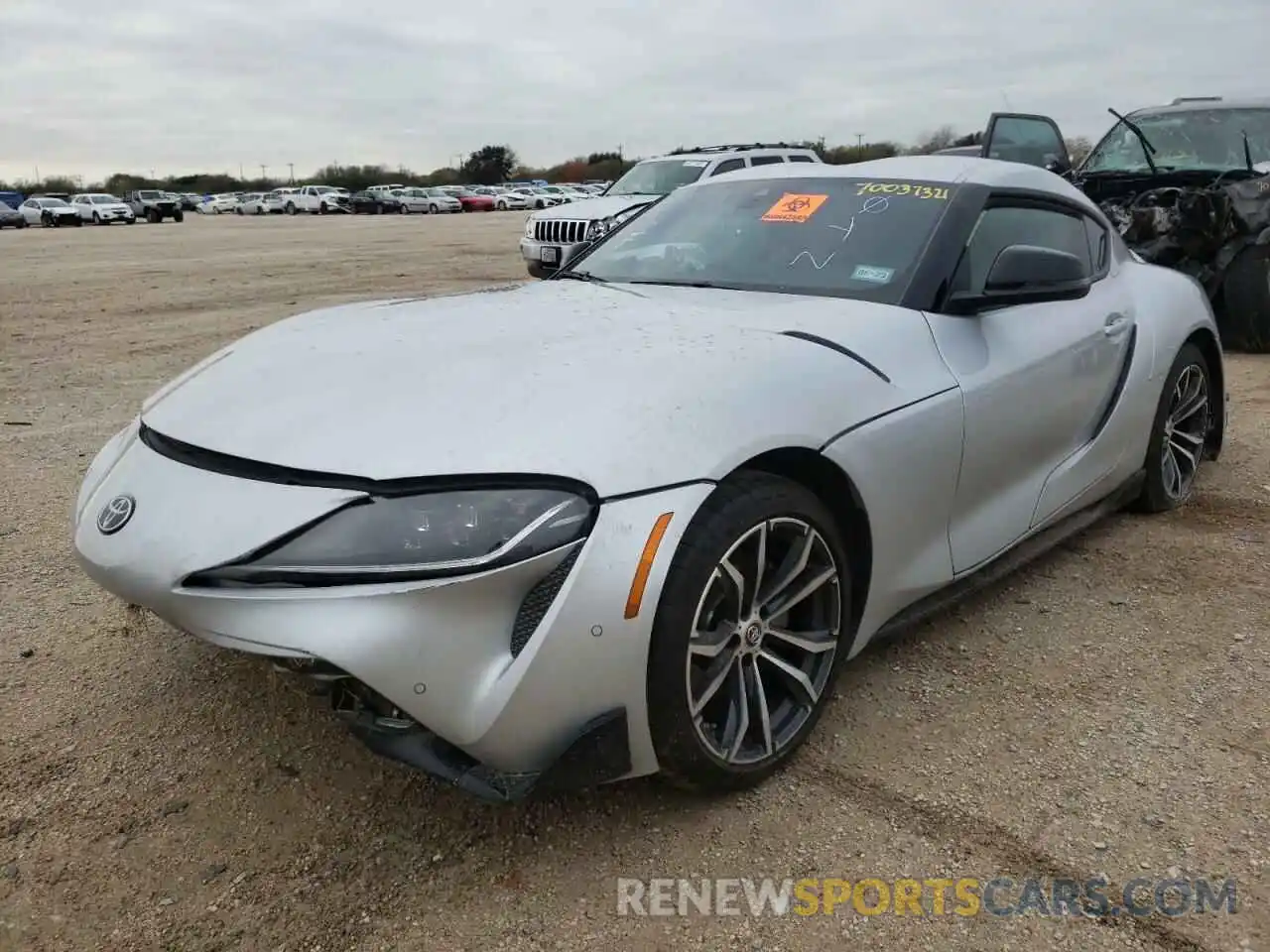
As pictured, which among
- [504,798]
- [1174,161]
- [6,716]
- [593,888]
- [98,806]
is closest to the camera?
[504,798]

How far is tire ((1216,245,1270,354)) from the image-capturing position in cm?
715

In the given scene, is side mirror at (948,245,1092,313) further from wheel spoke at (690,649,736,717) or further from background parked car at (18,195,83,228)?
background parked car at (18,195,83,228)

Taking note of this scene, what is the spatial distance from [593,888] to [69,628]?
2062mm

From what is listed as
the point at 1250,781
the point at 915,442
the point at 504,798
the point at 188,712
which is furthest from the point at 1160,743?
the point at 188,712

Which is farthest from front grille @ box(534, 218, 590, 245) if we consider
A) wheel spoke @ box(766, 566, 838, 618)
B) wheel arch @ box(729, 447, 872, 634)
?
wheel spoke @ box(766, 566, 838, 618)

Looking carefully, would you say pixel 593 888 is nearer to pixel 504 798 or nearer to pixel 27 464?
pixel 504 798

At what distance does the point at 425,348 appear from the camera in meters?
2.54

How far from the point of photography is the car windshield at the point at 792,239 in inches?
119

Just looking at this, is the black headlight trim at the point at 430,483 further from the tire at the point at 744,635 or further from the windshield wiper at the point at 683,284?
the windshield wiper at the point at 683,284

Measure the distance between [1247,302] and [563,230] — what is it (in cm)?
734

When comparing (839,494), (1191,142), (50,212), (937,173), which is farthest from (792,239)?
(50,212)

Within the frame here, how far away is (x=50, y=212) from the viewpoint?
43.6 meters

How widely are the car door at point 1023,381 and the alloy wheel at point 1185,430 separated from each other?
2.02ft

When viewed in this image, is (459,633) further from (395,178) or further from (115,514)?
(395,178)
